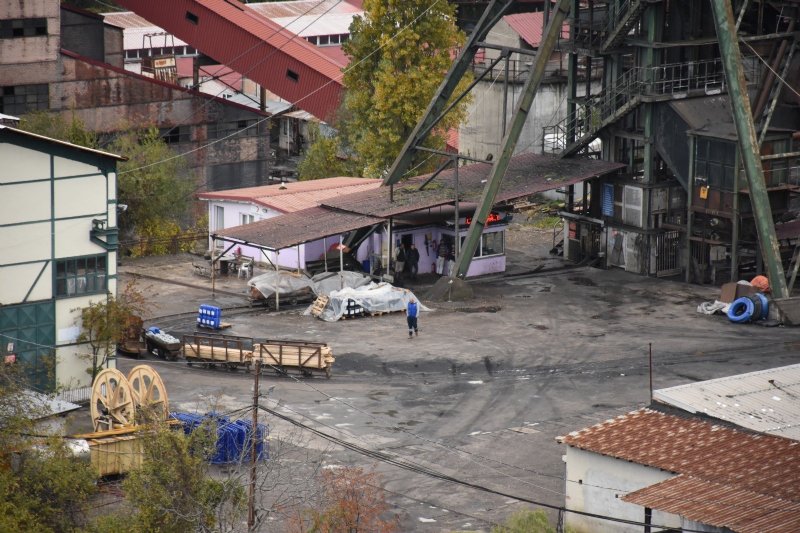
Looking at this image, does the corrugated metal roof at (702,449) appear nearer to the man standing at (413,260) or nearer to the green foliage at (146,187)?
the man standing at (413,260)

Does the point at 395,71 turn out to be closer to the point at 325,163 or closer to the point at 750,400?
the point at 325,163

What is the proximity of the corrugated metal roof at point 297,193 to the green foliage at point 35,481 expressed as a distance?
24995 mm

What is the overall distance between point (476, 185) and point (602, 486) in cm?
2524

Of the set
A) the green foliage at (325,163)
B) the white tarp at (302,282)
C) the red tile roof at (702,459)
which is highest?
the green foliage at (325,163)

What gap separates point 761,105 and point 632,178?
18.3 feet

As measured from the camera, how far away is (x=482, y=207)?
52.4 meters

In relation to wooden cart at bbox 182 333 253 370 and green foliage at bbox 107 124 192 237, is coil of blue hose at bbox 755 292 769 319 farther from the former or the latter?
green foliage at bbox 107 124 192 237

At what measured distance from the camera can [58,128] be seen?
6244 cm

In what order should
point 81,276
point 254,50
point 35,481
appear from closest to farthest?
point 35,481
point 81,276
point 254,50

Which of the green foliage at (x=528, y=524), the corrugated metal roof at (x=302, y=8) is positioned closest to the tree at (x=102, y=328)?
the green foliage at (x=528, y=524)

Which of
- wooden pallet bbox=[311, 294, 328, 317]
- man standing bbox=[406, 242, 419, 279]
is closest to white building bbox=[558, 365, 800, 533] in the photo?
wooden pallet bbox=[311, 294, 328, 317]

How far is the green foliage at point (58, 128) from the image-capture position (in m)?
61.2

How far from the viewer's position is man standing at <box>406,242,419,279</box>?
183 ft

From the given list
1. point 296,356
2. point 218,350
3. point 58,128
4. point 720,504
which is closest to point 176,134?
point 58,128
